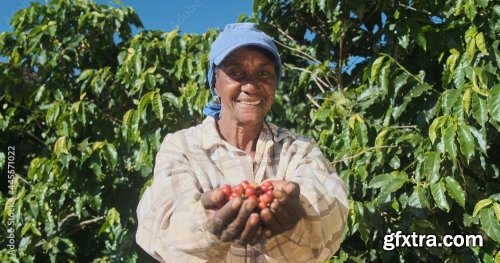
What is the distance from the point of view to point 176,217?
33.1 inches

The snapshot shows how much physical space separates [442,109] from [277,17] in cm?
95

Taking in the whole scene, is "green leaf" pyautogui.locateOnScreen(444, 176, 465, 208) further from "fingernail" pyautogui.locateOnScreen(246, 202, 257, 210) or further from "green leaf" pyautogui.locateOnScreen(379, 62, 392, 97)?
"fingernail" pyautogui.locateOnScreen(246, 202, 257, 210)

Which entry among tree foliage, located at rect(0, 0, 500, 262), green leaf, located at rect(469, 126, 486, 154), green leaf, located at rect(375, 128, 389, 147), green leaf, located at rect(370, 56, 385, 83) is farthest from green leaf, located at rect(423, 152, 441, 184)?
green leaf, located at rect(370, 56, 385, 83)

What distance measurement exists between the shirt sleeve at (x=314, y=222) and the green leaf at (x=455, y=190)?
94 centimetres

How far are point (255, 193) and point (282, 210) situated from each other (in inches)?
1.5

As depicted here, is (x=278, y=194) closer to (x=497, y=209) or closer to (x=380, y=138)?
(x=497, y=209)

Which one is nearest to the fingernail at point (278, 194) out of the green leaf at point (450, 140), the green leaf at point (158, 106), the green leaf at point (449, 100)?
the green leaf at point (450, 140)

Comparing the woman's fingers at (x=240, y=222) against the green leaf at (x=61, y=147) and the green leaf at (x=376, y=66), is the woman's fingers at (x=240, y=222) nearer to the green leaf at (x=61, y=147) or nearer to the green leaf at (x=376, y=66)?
the green leaf at (x=376, y=66)

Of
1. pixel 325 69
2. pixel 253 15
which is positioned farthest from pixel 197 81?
pixel 325 69

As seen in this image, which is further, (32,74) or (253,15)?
(32,74)

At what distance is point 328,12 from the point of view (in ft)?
7.34

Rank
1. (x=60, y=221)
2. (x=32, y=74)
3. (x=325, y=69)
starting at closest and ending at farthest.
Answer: (x=325, y=69) < (x=60, y=221) < (x=32, y=74)

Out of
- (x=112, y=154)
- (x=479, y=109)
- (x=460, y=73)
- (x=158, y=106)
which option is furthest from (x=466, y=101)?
(x=112, y=154)

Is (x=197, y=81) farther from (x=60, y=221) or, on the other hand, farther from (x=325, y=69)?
(x=60, y=221)
